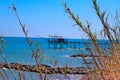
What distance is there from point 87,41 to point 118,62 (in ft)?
1.14

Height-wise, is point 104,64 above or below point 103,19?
below

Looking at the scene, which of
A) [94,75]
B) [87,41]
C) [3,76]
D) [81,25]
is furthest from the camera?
[94,75]

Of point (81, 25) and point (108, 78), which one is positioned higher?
point (81, 25)

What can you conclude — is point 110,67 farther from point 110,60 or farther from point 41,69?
point 41,69

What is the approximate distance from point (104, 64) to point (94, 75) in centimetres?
23

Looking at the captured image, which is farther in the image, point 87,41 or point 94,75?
point 94,75

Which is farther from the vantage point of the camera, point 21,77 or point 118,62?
point 118,62

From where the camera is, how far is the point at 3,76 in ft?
8.20

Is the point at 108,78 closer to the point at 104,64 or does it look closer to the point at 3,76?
the point at 104,64

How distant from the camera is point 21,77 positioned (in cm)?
254

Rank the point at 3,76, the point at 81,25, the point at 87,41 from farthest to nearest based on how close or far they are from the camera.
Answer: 1. the point at 87,41
2. the point at 81,25
3. the point at 3,76

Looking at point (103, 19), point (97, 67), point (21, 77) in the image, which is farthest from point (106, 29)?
point (21, 77)

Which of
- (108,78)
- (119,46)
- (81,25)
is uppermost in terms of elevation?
(81,25)

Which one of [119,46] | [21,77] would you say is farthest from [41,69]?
[119,46]
